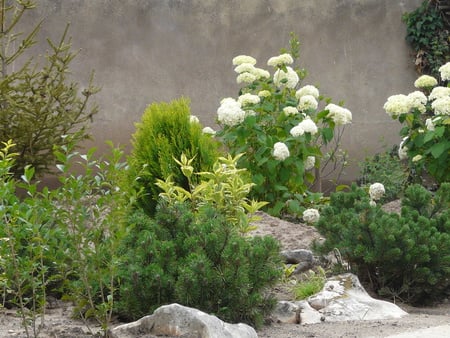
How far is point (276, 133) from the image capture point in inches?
332

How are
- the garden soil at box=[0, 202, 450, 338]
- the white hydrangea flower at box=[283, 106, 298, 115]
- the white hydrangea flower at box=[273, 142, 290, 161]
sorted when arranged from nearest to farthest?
the garden soil at box=[0, 202, 450, 338], the white hydrangea flower at box=[273, 142, 290, 161], the white hydrangea flower at box=[283, 106, 298, 115]

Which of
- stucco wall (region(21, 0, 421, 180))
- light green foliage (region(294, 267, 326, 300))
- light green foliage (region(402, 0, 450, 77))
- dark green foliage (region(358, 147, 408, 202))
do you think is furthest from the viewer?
light green foliage (region(402, 0, 450, 77))

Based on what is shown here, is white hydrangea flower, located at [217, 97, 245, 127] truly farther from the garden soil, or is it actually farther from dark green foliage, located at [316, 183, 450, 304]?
the garden soil

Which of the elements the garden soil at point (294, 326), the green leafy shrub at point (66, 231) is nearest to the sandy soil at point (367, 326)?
the garden soil at point (294, 326)

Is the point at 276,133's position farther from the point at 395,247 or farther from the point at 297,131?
the point at 395,247

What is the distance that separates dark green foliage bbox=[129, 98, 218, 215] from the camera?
6703mm

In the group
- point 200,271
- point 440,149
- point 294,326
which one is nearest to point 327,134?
point 440,149

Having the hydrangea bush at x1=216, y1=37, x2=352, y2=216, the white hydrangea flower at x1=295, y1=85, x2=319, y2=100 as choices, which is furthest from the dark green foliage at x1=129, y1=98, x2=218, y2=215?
the white hydrangea flower at x1=295, y1=85, x2=319, y2=100

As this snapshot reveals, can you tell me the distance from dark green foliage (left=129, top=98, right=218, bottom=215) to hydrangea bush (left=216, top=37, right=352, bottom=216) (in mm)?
1039

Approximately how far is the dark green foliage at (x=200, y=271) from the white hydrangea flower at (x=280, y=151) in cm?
311

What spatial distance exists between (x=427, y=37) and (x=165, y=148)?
5977 mm

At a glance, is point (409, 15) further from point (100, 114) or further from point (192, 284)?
point (192, 284)

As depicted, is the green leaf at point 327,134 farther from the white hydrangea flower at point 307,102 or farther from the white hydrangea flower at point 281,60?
the white hydrangea flower at point 281,60

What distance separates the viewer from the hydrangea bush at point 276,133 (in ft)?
26.4
